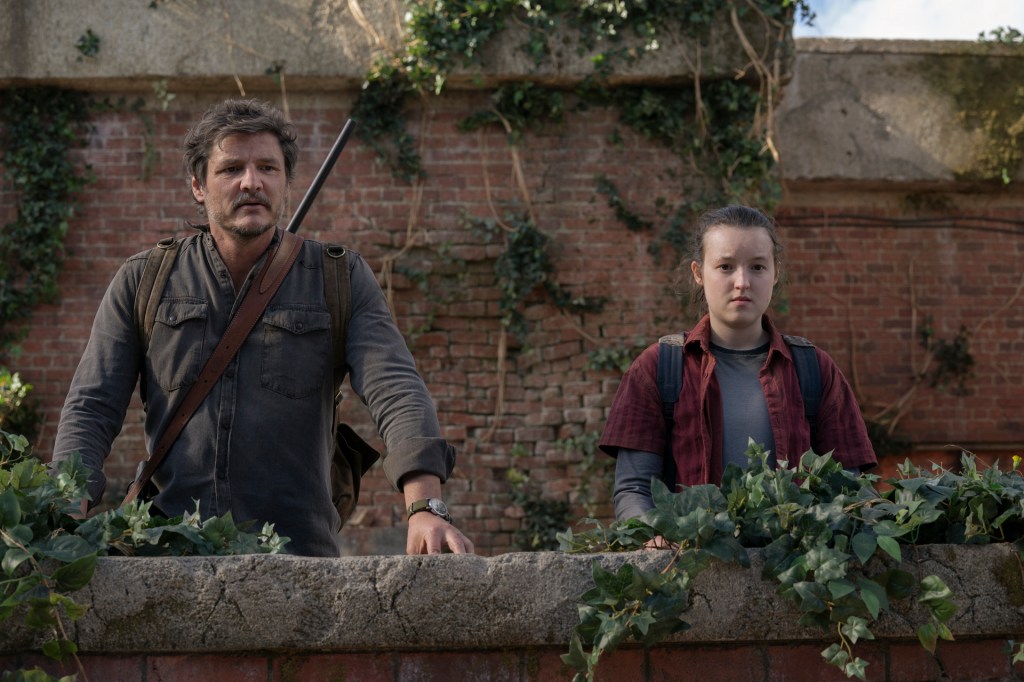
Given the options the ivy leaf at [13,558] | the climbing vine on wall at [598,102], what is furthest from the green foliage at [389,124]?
the ivy leaf at [13,558]

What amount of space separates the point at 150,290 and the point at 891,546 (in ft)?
6.53

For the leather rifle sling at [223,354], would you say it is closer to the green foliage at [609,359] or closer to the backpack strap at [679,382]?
the backpack strap at [679,382]

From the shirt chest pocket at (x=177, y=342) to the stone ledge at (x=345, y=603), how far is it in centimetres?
89

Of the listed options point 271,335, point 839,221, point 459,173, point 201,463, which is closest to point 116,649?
point 201,463

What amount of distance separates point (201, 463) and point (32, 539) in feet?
2.52

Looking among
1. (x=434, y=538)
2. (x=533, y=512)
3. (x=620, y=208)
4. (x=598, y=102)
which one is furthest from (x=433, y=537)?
(x=598, y=102)

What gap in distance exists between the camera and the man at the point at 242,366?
299 cm

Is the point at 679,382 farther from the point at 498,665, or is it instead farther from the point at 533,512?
the point at 533,512

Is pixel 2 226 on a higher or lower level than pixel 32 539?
higher

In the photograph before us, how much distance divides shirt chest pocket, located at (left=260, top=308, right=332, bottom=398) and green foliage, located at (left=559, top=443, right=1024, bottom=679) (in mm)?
941

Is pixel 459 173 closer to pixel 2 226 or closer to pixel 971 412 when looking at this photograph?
pixel 2 226

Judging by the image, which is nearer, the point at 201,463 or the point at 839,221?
the point at 201,463

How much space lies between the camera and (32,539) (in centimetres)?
225

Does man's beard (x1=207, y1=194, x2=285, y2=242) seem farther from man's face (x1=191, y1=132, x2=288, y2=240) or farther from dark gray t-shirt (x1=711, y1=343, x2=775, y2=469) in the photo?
dark gray t-shirt (x1=711, y1=343, x2=775, y2=469)
